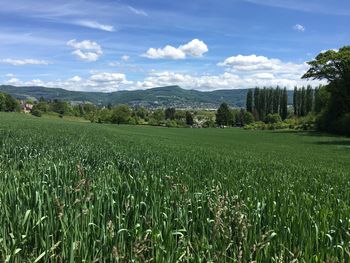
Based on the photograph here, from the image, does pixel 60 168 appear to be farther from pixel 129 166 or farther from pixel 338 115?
pixel 338 115

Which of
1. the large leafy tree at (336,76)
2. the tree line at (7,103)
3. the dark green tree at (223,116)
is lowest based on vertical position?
the dark green tree at (223,116)

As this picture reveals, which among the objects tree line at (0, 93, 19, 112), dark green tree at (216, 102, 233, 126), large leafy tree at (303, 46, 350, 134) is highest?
large leafy tree at (303, 46, 350, 134)

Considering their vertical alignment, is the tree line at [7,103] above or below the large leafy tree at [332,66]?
below

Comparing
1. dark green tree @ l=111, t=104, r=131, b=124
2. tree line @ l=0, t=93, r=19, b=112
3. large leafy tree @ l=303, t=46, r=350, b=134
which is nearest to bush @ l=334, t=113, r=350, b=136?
large leafy tree @ l=303, t=46, r=350, b=134

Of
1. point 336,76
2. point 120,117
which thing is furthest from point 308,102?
point 336,76

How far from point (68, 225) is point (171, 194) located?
2.19 m

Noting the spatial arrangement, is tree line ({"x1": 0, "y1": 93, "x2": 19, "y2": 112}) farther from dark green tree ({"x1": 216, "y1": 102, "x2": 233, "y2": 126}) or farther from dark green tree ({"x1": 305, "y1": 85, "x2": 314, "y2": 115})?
dark green tree ({"x1": 305, "y1": 85, "x2": 314, "y2": 115})

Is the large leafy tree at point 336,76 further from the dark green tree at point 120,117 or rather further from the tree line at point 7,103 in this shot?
the tree line at point 7,103

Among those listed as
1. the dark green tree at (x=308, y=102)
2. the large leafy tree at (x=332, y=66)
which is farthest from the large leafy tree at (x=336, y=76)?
the dark green tree at (x=308, y=102)

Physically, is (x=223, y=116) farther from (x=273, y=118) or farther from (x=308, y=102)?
(x=308, y=102)

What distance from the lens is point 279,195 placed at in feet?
24.8

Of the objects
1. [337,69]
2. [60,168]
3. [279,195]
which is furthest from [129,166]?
[337,69]

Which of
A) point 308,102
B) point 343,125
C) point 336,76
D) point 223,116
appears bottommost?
point 223,116

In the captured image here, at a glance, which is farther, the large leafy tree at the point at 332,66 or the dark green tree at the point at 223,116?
the dark green tree at the point at 223,116
